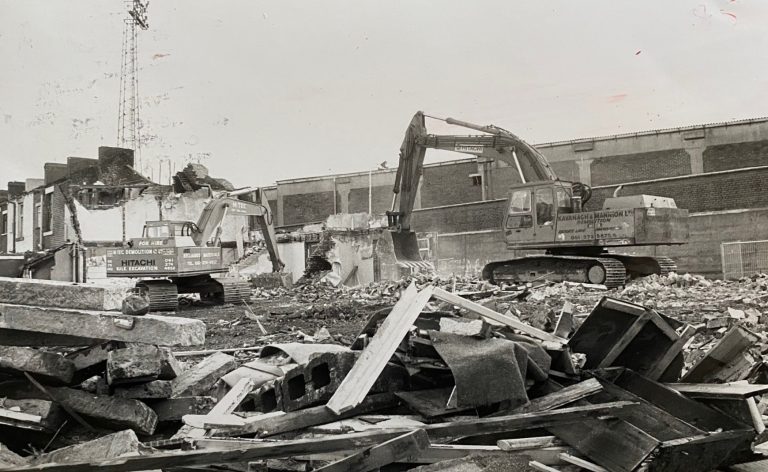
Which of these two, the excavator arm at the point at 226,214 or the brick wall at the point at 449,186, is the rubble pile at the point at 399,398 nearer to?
the excavator arm at the point at 226,214

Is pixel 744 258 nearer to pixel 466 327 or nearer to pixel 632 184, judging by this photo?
pixel 632 184

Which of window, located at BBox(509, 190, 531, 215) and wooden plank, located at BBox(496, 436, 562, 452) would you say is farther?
window, located at BBox(509, 190, 531, 215)

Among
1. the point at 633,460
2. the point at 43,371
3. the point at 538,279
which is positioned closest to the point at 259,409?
the point at 43,371

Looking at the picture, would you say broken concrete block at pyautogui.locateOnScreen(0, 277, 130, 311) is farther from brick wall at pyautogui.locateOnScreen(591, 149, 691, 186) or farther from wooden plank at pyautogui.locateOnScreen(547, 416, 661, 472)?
brick wall at pyautogui.locateOnScreen(591, 149, 691, 186)

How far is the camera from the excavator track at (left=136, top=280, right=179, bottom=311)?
12.2 m

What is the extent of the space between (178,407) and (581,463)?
95.9 inches

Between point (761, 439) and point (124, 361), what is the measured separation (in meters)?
3.56

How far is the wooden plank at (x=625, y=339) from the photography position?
3.76 metres

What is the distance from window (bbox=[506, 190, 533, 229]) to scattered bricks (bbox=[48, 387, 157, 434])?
11191 mm

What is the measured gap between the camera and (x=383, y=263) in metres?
17.1

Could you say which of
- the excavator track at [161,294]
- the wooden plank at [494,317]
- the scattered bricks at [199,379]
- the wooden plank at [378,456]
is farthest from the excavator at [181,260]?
the wooden plank at [378,456]

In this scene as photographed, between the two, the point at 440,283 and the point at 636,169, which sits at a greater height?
the point at 636,169

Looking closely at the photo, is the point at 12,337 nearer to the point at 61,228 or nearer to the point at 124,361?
the point at 124,361

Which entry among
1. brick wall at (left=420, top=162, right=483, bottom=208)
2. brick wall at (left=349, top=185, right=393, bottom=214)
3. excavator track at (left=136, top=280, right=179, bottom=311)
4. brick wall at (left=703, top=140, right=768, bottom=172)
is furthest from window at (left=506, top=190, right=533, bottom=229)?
brick wall at (left=349, top=185, right=393, bottom=214)
